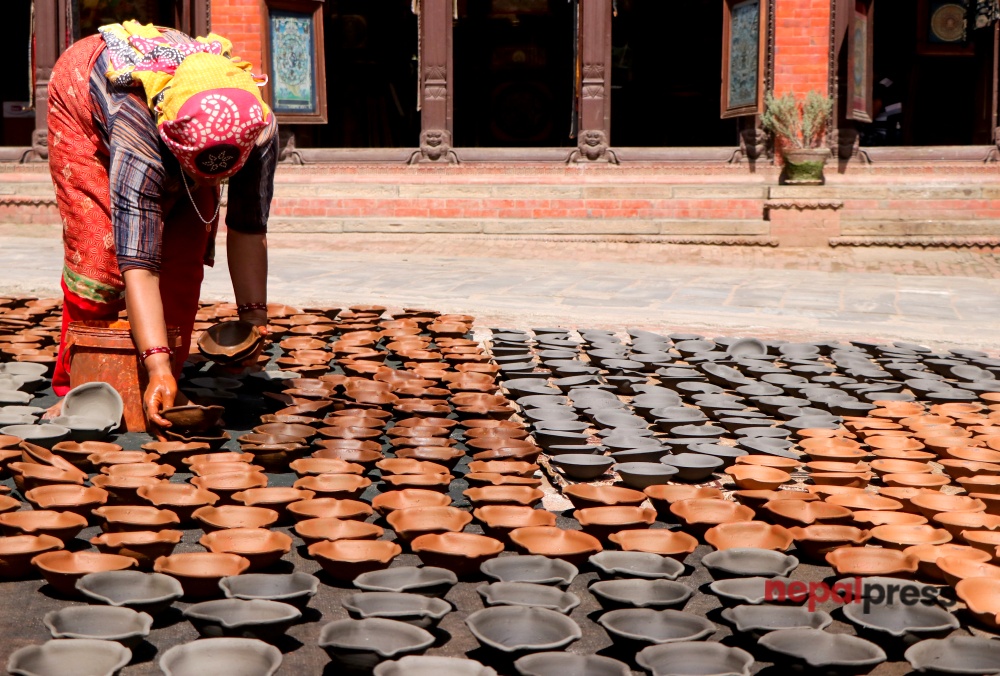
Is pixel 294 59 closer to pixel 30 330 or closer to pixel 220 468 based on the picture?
pixel 30 330

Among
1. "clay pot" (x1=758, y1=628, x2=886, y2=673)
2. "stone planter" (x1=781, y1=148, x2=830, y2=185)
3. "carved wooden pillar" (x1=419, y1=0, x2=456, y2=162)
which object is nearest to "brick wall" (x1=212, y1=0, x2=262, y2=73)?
"carved wooden pillar" (x1=419, y1=0, x2=456, y2=162)

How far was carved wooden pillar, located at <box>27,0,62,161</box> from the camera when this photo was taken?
1112 cm

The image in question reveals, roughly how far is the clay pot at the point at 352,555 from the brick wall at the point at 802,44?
29.4 ft

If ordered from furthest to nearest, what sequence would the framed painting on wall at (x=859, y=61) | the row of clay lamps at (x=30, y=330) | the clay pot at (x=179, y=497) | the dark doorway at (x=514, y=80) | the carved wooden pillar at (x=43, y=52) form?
the dark doorway at (x=514, y=80), the carved wooden pillar at (x=43, y=52), the framed painting on wall at (x=859, y=61), the row of clay lamps at (x=30, y=330), the clay pot at (x=179, y=497)

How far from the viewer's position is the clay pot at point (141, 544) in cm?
243

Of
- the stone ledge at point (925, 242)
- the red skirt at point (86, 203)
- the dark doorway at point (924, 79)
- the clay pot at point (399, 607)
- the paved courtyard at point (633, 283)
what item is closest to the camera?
the clay pot at point (399, 607)

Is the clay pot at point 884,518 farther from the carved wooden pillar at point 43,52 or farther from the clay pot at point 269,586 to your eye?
the carved wooden pillar at point 43,52

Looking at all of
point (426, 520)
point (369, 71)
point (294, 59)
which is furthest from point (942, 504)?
point (369, 71)

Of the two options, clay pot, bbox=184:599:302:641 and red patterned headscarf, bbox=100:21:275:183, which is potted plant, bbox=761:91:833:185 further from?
clay pot, bbox=184:599:302:641

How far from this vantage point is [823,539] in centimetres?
263

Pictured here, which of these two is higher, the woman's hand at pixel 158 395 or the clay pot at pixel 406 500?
the woman's hand at pixel 158 395

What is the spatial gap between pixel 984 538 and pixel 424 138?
8.96m

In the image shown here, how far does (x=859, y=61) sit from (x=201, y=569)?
977 cm

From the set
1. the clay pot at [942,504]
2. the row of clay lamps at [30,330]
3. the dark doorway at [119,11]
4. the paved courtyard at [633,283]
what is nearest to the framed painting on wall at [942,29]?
the paved courtyard at [633,283]
